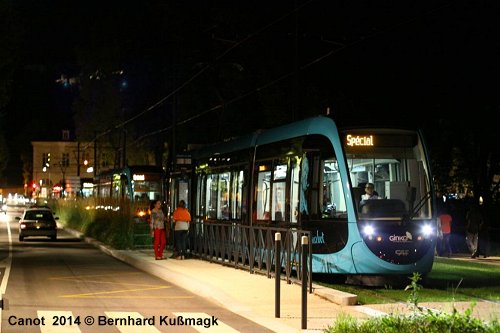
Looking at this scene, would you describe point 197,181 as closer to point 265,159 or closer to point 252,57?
point 265,159

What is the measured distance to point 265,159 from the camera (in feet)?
69.1

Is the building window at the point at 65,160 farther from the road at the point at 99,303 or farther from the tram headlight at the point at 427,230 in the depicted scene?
the tram headlight at the point at 427,230

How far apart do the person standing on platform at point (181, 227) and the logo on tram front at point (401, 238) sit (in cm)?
839

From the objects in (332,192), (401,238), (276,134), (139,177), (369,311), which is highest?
→ (139,177)

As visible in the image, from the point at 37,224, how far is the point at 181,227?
15603 mm

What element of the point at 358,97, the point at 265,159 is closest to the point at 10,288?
the point at 265,159

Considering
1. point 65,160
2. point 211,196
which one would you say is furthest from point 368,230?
point 65,160

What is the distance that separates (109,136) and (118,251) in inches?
1839

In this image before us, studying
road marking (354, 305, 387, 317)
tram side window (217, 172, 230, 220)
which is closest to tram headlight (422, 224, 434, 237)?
road marking (354, 305, 387, 317)

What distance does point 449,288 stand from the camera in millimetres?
16844

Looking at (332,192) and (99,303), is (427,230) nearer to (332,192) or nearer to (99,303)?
(332,192)

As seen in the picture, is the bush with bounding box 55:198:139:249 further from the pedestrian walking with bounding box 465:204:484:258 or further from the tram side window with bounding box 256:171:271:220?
the pedestrian walking with bounding box 465:204:484:258

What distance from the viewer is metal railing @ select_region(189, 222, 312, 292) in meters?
17.2

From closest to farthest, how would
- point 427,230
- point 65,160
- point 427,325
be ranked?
point 427,325 < point 427,230 < point 65,160
